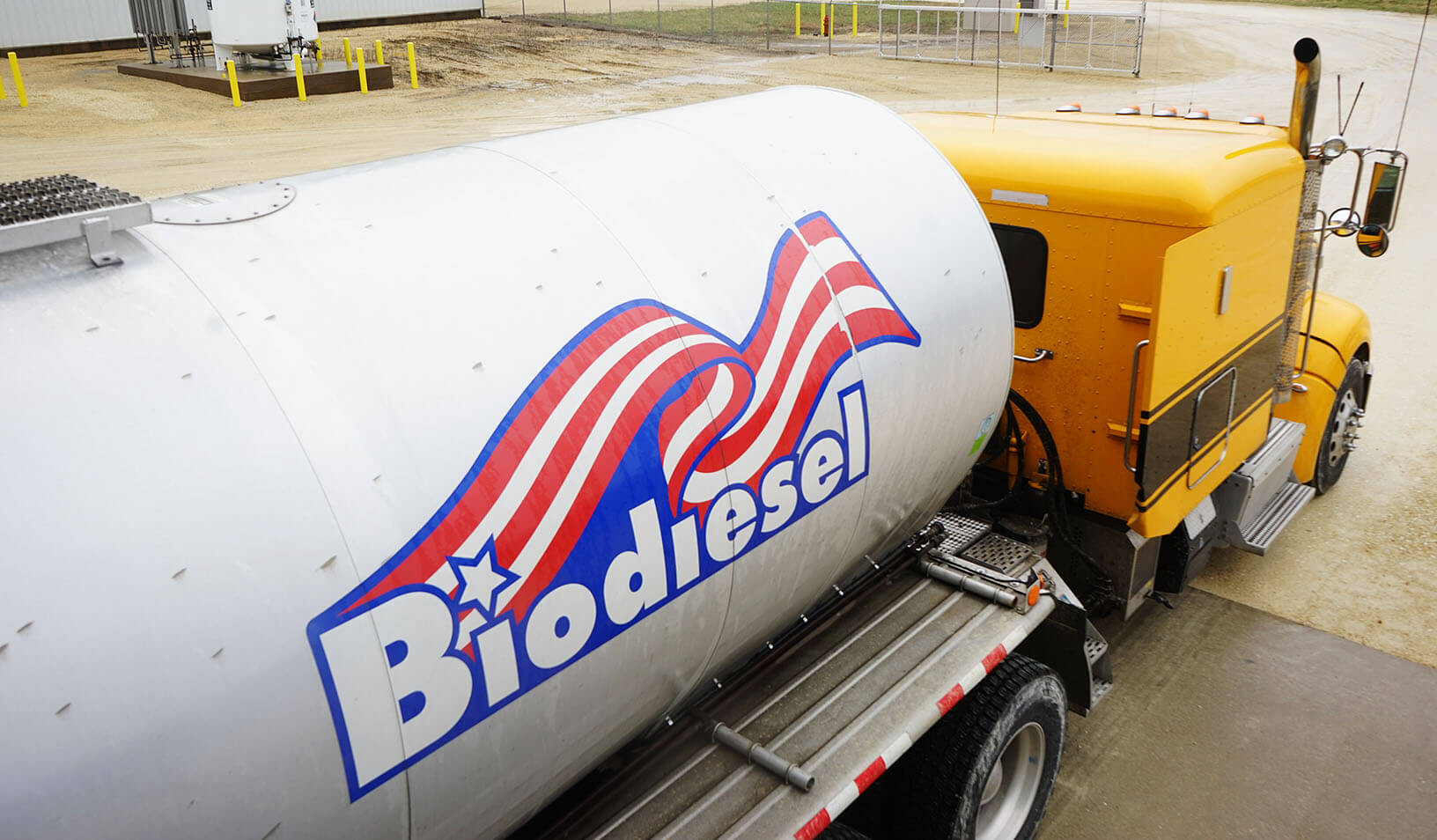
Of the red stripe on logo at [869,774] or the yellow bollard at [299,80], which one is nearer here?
the red stripe on logo at [869,774]

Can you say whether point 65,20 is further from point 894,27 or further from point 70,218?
point 70,218

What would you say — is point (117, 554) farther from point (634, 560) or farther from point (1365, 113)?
point (1365, 113)

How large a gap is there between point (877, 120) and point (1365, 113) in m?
24.9

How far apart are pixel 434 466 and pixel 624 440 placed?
1.88 feet

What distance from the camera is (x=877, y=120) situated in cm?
451

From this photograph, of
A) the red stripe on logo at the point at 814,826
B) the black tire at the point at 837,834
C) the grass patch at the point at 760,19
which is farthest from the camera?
the grass patch at the point at 760,19

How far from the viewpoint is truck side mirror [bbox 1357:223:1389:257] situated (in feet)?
22.8

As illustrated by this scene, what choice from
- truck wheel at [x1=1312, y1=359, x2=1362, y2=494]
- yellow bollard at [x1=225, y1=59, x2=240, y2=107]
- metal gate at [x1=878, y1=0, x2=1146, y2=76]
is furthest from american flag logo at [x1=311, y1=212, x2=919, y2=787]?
metal gate at [x1=878, y1=0, x2=1146, y2=76]

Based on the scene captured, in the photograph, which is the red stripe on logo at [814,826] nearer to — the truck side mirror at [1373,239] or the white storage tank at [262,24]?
the truck side mirror at [1373,239]

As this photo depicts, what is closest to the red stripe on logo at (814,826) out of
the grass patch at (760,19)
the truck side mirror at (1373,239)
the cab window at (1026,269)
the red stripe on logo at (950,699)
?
the red stripe on logo at (950,699)

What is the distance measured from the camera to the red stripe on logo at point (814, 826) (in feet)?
11.3

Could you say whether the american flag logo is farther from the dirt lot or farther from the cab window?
the dirt lot

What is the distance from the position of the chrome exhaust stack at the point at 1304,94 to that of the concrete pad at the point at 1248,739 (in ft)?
9.70

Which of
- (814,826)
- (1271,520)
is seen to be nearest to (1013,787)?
(814,826)
